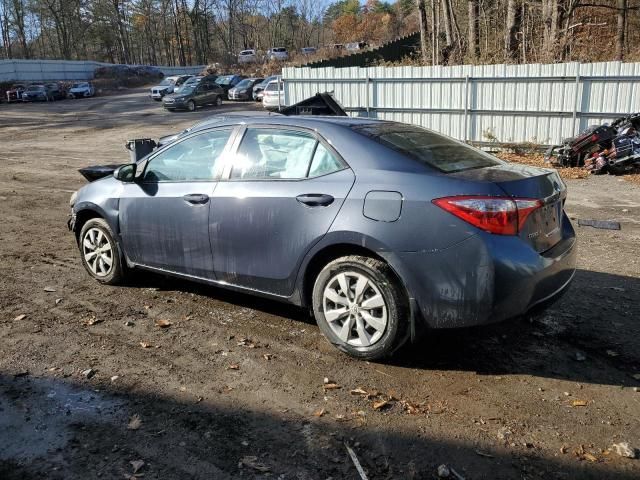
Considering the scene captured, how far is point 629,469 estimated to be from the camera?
2811 millimetres

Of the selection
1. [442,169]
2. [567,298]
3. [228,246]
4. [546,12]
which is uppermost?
[546,12]

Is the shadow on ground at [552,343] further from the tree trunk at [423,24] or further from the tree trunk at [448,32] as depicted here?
the tree trunk at [423,24]

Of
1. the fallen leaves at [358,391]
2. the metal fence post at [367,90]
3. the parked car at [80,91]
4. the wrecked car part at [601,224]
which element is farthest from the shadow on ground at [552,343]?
the parked car at [80,91]

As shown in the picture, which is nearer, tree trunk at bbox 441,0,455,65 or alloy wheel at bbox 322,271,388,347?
alloy wheel at bbox 322,271,388,347

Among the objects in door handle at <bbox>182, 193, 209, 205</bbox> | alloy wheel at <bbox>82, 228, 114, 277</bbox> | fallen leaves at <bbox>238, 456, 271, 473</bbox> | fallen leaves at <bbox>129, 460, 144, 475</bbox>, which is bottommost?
fallen leaves at <bbox>238, 456, 271, 473</bbox>

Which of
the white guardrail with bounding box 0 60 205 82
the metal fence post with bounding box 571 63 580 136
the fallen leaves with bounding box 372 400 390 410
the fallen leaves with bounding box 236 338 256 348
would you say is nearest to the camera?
the fallen leaves with bounding box 372 400 390 410

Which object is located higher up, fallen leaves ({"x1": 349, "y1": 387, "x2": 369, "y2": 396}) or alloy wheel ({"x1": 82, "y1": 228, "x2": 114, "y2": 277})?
alloy wheel ({"x1": 82, "y1": 228, "x2": 114, "y2": 277})

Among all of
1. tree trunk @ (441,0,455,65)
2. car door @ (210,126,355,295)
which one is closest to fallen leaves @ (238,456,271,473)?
car door @ (210,126,355,295)

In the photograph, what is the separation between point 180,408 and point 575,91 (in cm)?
1358

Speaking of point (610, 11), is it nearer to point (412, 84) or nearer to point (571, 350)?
→ point (412, 84)

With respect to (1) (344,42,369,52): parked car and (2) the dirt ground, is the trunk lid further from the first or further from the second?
(1) (344,42,369,52): parked car

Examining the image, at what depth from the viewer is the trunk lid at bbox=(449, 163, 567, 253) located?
3.62 meters

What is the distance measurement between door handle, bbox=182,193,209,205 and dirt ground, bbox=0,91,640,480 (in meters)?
0.95

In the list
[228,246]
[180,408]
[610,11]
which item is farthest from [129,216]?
[610,11]
